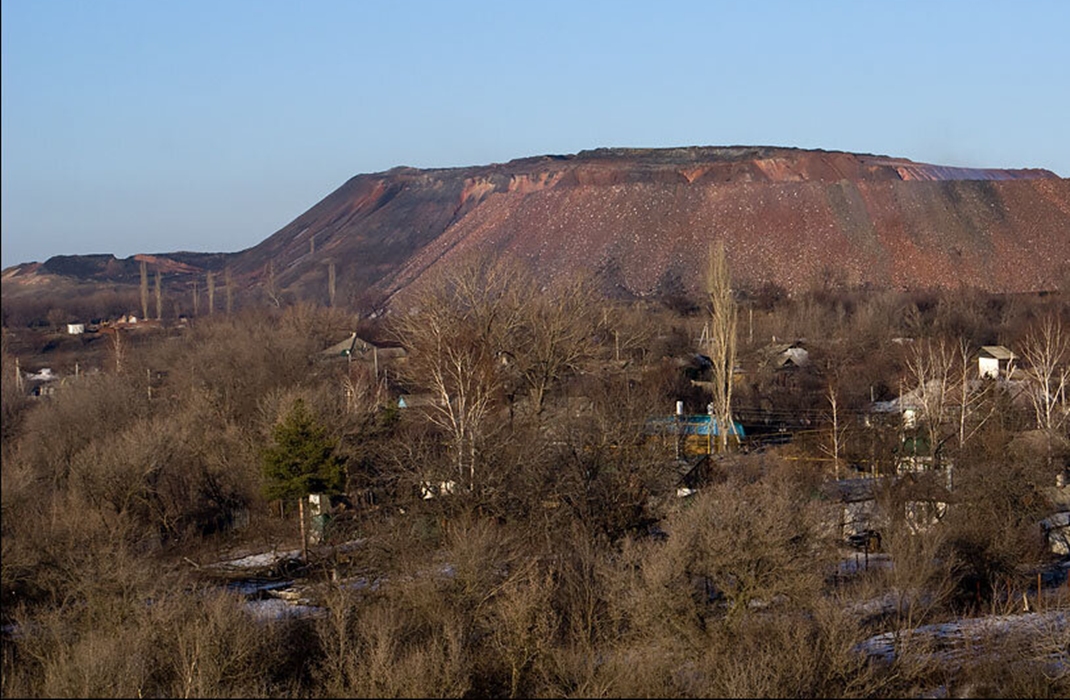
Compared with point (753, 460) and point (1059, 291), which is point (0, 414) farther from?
point (1059, 291)

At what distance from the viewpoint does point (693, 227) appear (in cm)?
5838

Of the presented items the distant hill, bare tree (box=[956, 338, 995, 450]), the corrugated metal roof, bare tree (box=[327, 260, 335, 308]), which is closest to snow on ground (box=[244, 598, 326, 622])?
bare tree (box=[956, 338, 995, 450])

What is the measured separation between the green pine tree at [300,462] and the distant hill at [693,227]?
1146 inches

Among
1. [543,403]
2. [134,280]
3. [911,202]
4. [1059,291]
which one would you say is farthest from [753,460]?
[134,280]

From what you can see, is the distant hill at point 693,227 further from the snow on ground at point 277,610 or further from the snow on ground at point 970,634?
the snow on ground at point 970,634

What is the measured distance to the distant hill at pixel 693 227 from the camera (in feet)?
173

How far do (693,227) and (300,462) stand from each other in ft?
147

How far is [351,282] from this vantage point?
59344mm

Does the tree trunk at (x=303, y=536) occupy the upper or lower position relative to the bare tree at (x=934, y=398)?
lower

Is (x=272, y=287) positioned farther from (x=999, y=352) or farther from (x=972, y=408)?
(x=972, y=408)

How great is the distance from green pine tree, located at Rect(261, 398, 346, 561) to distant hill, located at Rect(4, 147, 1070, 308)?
29121 millimetres

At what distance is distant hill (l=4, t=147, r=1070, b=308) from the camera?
52.7 metres

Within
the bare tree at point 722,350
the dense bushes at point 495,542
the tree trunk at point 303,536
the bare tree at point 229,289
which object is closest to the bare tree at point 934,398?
the dense bushes at point 495,542

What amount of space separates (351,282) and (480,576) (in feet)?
163
